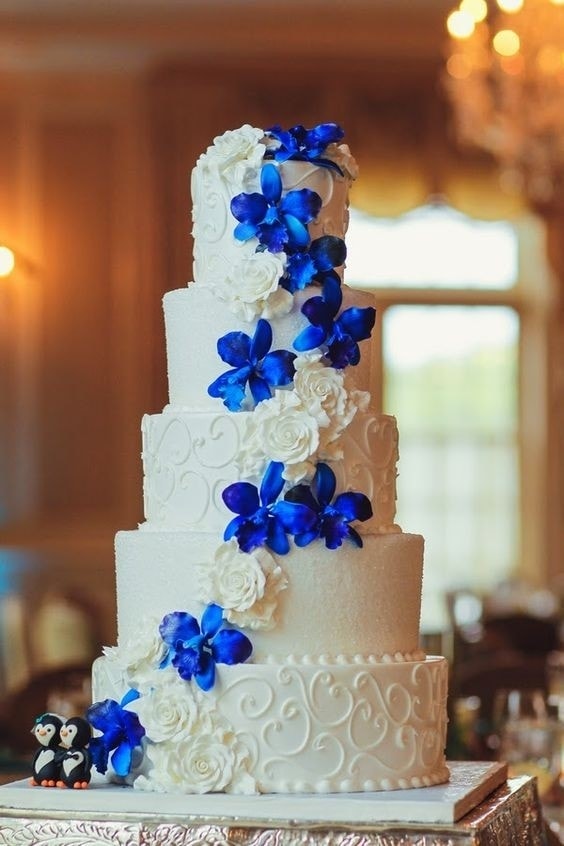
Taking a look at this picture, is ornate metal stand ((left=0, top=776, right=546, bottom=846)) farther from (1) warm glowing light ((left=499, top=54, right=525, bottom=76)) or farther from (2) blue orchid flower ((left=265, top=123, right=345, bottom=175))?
(1) warm glowing light ((left=499, top=54, right=525, bottom=76))

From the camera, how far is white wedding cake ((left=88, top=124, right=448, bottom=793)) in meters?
2.83

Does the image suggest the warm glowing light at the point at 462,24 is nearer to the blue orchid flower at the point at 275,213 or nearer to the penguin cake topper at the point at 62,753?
the blue orchid flower at the point at 275,213

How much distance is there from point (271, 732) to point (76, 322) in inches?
335

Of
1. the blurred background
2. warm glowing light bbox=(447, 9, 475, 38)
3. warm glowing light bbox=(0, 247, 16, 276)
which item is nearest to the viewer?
warm glowing light bbox=(0, 247, 16, 276)

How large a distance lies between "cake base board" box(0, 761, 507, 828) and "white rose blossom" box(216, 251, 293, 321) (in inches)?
34.7

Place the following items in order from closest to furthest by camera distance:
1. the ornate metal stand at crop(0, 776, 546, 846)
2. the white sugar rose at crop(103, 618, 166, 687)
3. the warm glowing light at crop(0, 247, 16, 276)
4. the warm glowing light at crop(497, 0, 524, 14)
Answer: the ornate metal stand at crop(0, 776, 546, 846), the white sugar rose at crop(103, 618, 166, 687), the warm glowing light at crop(0, 247, 16, 276), the warm glowing light at crop(497, 0, 524, 14)

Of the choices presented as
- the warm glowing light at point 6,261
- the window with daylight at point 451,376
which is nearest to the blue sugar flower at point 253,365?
the warm glowing light at point 6,261

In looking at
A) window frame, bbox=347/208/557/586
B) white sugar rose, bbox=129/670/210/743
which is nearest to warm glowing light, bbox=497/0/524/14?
window frame, bbox=347/208/557/586

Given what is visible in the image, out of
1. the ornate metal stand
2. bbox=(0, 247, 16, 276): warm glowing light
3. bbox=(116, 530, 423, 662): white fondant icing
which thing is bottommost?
the ornate metal stand

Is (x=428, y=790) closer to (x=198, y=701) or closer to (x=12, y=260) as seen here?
(x=198, y=701)

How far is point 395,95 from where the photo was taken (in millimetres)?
11266

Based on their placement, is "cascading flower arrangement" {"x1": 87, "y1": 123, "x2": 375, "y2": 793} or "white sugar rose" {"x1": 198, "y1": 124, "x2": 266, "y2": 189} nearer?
"cascading flower arrangement" {"x1": 87, "y1": 123, "x2": 375, "y2": 793}

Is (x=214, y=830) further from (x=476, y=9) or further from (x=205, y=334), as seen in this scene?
(x=476, y=9)

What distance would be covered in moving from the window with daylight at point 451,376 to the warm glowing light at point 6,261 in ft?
19.1
